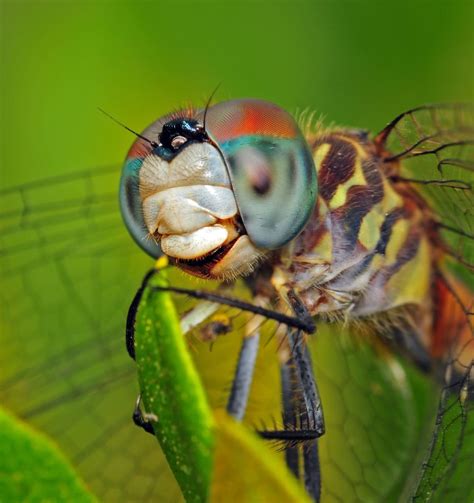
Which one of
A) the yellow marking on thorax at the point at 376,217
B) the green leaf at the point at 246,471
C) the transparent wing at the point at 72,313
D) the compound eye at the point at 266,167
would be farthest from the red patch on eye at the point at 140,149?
the green leaf at the point at 246,471

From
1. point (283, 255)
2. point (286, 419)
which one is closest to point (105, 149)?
point (283, 255)

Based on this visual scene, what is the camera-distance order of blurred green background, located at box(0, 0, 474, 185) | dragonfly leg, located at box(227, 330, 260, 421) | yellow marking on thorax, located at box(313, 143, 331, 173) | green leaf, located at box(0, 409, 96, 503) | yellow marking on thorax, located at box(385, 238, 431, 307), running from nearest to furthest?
green leaf, located at box(0, 409, 96, 503) < dragonfly leg, located at box(227, 330, 260, 421) < yellow marking on thorax, located at box(313, 143, 331, 173) < yellow marking on thorax, located at box(385, 238, 431, 307) < blurred green background, located at box(0, 0, 474, 185)

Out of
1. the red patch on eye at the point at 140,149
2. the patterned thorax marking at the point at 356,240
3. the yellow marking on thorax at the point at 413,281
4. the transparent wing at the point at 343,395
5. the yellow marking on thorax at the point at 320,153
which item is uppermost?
the red patch on eye at the point at 140,149

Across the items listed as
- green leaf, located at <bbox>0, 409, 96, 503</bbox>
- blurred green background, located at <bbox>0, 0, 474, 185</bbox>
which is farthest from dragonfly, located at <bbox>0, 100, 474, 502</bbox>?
green leaf, located at <bbox>0, 409, 96, 503</bbox>

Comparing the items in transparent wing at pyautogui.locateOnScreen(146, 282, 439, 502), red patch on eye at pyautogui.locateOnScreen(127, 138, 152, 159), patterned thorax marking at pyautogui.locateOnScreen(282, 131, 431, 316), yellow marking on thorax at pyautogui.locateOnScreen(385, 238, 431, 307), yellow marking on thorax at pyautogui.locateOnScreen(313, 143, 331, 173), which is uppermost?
red patch on eye at pyautogui.locateOnScreen(127, 138, 152, 159)

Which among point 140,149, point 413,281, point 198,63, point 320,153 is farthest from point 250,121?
point 198,63

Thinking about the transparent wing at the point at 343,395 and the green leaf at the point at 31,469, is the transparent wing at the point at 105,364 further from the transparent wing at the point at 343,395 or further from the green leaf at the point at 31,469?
the green leaf at the point at 31,469

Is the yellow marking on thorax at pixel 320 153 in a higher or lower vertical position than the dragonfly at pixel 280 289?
higher

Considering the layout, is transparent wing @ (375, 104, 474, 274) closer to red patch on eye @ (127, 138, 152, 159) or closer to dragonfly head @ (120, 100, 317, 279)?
dragonfly head @ (120, 100, 317, 279)
